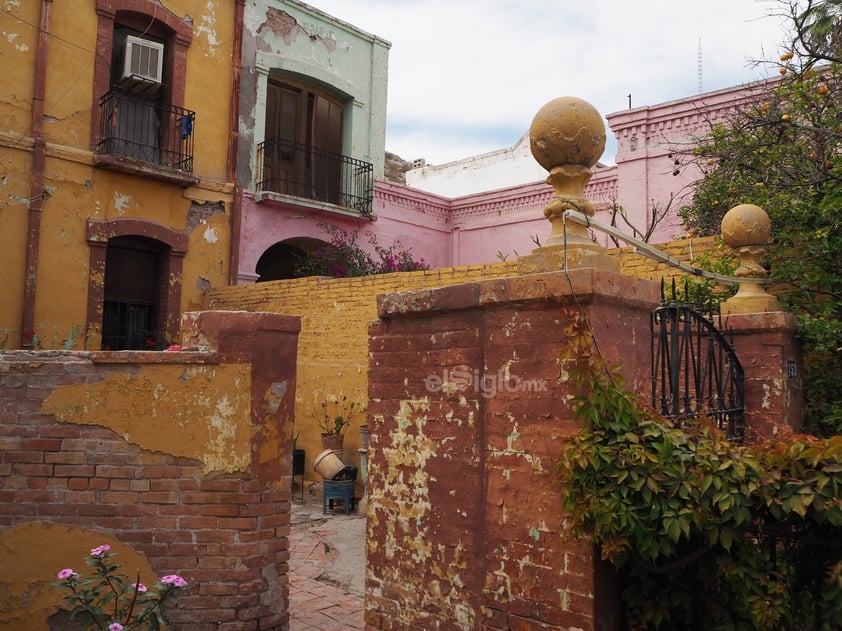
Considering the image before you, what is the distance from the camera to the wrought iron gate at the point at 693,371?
118 inches

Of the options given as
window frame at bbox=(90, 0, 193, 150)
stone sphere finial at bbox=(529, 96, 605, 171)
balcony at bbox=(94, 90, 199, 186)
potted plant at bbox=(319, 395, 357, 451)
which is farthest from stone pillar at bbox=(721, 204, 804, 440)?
window frame at bbox=(90, 0, 193, 150)

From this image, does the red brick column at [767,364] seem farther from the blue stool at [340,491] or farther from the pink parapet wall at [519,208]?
the blue stool at [340,491]

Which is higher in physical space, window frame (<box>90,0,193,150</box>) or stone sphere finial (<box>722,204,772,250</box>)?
window frame (<box>90,0,193,150</box>)

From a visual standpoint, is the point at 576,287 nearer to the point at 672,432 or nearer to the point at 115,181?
the point at 672,432

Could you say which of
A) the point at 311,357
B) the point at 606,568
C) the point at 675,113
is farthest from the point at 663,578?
the point at 675,113

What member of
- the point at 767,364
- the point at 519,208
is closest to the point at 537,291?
the point at 767,364

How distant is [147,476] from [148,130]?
9.10 meters

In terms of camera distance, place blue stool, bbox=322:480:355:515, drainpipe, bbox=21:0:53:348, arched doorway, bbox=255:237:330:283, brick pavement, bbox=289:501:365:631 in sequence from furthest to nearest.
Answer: arched doorway, bbox=255:237:330:283 → drainpipe, bbox=21:0:53:348 → blue stool, bbox=322:480:355:515 → brick pavement, bbox=289:501:365:631

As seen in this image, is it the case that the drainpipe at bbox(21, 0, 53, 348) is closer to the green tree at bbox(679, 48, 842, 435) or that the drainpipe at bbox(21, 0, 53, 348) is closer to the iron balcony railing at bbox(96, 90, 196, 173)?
the iron balcony railing at bbox(96, 90, 196, 173)

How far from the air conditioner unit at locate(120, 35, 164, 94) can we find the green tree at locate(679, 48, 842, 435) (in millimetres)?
8678

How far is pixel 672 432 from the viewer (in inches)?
98.6

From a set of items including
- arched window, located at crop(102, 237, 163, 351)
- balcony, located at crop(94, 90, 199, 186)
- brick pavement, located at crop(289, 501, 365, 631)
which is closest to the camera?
brick pavement, located at crop(289, 501, 365, 631)

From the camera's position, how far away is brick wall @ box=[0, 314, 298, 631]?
391 centimetres

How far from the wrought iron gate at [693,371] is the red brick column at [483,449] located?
24cm
